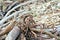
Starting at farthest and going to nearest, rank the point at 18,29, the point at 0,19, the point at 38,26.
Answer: the point at 0,19, the point at 38,26, the point at 18,29

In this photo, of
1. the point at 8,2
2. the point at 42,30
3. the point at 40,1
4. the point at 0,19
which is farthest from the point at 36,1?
the point at 42,30

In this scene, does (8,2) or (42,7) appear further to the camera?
(8,2)

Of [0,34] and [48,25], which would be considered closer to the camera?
[0,34]

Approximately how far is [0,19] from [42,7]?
2.37 ft

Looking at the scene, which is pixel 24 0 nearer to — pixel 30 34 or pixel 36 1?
pixel 36 1

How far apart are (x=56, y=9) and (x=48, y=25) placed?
560 millimetres

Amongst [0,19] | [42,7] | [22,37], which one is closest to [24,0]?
[42,7]

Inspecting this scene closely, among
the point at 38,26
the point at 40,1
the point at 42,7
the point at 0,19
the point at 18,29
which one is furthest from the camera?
→ the point at 40,1

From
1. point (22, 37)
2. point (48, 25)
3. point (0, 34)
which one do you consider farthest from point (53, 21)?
point (0, 34)

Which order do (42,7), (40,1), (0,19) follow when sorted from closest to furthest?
1. (0,19)
2. (42,7)
3. (40,1)

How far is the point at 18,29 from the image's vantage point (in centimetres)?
274

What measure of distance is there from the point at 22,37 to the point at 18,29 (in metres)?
0.11

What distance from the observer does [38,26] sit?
2.98m

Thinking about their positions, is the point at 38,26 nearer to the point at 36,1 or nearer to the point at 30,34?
the point at 30,34
